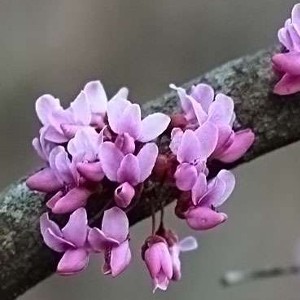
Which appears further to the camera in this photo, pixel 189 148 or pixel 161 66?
pixel 161 66

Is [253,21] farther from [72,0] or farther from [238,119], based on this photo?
[238,119]

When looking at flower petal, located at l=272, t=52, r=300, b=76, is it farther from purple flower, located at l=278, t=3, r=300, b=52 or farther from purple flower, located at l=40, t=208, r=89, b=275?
purple flower, located at l=40, t=208, r=89, b=275

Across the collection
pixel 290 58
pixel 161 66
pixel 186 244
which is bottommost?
pixel 161 66

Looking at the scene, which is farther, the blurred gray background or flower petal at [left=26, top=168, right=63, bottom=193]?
the blurred gray background

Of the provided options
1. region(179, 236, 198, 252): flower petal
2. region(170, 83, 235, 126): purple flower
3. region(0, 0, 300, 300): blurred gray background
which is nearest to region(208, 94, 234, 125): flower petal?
region(170, 83, 235, 126): purple flower

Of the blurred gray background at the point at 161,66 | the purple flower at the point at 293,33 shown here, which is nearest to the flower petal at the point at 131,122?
the purple flower at the point at 293,33

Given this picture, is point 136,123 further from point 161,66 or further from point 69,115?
point 161,66

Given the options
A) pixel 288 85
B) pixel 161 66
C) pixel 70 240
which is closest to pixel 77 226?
pixel 70 240
